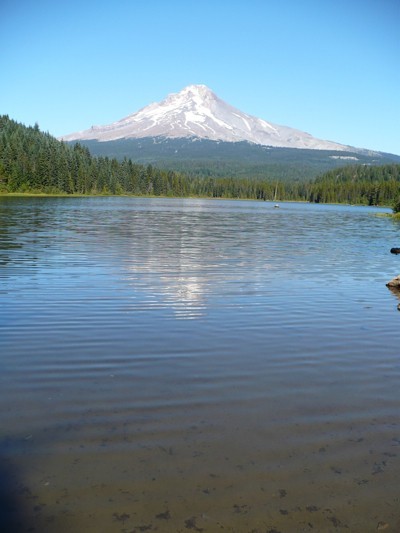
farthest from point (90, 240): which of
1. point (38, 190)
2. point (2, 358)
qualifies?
point (38, 190)

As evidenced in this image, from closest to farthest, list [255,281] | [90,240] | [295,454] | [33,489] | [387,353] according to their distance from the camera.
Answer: [33,489] < [295,454] < [387,353] < [255,281] < [90,240]

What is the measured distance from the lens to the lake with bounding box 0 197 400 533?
5531mm

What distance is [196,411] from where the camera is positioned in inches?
313

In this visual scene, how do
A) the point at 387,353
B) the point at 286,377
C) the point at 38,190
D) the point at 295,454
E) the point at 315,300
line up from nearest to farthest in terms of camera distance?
the point at 295,454
the point at 286,377
the point at 387,353
the point at 315,300
the point at 38,190

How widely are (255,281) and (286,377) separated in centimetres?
1200

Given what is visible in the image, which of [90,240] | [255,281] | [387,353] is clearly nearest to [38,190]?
[90,240]

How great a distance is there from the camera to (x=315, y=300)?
1803cm

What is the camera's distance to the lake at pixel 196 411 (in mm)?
5531

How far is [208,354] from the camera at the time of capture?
11.1 metres

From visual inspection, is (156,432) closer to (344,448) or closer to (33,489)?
(33,489)

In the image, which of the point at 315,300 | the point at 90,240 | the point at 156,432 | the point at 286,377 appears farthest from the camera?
the point at 90,240

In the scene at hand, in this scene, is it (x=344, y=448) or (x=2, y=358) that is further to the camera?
(x=2, y=358)

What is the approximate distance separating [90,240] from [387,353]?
28.7 metres

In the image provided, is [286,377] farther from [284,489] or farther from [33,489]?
[33,489]
